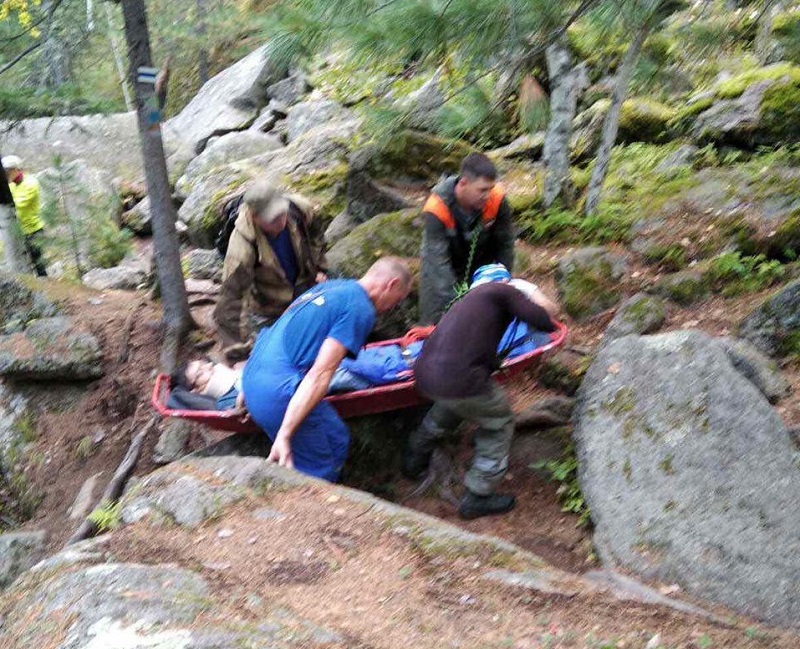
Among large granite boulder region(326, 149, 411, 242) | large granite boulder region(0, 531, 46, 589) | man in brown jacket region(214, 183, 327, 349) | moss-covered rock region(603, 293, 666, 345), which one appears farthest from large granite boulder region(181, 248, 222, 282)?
moss-covered rock region(603, 293, 666, 345)

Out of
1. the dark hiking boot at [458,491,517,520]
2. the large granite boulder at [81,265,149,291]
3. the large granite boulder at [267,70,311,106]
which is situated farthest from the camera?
the large granite boulder at [267,70,311,106]

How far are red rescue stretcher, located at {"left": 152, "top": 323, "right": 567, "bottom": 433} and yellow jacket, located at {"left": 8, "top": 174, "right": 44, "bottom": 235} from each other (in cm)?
551

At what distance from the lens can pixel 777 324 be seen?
5.64 meters

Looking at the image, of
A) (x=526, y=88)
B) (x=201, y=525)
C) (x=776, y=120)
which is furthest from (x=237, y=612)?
(x=776, y=120)

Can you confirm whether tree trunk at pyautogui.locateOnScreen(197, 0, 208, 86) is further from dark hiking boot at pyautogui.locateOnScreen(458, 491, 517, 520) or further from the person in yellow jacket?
dark hiking boot at pyautogui.locateOnScreen(458, 491, 517, 520)

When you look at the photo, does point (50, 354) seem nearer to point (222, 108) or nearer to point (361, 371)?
point (361, 371)

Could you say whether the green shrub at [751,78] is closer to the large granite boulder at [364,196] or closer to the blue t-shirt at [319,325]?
the large granite boulder at [364,196]

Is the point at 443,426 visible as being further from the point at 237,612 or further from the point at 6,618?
the point at 6,618

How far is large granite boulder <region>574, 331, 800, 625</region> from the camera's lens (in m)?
3.74

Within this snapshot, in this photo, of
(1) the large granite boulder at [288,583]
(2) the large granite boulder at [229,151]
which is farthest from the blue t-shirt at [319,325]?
(2) the large granite boulder at [229,151]

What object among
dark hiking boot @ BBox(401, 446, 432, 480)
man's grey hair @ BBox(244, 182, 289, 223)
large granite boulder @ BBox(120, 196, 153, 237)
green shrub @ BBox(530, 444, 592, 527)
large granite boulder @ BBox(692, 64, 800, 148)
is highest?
man's grey hair @ BBox(244, 182, 289, 223)

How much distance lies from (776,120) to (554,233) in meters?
3.14

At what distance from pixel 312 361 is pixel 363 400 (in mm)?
660

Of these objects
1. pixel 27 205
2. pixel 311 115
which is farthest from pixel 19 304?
pixel 311 115
